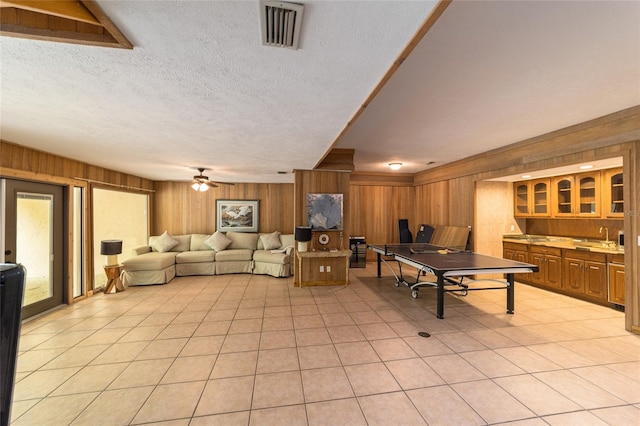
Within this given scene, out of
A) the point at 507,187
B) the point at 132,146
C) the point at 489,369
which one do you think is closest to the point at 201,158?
the point at 132,146

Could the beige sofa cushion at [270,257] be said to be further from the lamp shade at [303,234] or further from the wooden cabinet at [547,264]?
the wooden cabinet at [547,264]

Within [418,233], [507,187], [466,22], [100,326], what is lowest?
[100,326]

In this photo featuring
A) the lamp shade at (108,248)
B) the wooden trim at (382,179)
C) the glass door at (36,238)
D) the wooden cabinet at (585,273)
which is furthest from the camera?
the wooden trim at (382,179)

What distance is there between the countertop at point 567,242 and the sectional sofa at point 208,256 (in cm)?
508

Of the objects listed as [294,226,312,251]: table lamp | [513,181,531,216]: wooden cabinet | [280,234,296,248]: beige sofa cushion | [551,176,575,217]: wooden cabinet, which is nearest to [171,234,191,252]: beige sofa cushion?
[280,234,296,248]: beige sofa cushion

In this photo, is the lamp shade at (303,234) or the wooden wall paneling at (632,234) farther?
the lamp shade at (303,234)

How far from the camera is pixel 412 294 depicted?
459cm

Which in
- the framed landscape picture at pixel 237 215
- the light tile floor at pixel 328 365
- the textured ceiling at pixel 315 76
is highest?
the textured ceiling at pixel 315 76

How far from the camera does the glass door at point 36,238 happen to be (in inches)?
138

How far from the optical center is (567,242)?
198 inches

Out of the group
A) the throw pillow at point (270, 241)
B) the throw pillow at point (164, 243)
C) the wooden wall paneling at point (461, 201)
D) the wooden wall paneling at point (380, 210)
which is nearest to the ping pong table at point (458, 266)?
the wooden wall paneling at point (461, 201)

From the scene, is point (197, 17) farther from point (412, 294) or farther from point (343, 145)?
point (412, 294)

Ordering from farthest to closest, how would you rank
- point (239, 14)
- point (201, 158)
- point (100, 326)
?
point (201, 158)
point (100, 326)
point (239, 14)

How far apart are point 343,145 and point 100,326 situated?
4.51 metres
